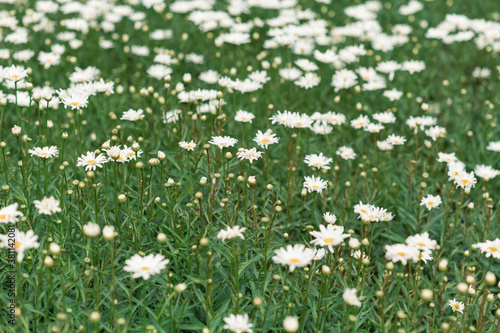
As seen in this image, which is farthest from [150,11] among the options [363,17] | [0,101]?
[0,101]

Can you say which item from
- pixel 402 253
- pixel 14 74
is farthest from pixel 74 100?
pixel 402 253

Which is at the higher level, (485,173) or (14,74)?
(14,74)

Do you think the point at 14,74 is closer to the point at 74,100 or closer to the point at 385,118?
the point at 74,100

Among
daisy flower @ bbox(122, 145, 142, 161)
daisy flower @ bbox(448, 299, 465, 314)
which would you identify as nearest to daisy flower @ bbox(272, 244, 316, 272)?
daisy flower @ bbox(448, 299, 465, 314)

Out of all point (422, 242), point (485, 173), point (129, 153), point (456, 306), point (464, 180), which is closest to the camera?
point (422, 242)

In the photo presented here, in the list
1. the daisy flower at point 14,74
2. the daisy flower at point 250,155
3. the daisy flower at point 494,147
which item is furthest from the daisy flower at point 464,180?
the daisy flower at point 14,74

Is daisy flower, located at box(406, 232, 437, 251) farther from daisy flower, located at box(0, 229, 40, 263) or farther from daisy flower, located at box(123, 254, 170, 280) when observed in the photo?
daisy flower, located at box(0, 229, 40, 263)

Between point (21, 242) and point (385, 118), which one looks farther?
point (385, 118)

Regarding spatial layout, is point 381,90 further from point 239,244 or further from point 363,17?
point 239,244
